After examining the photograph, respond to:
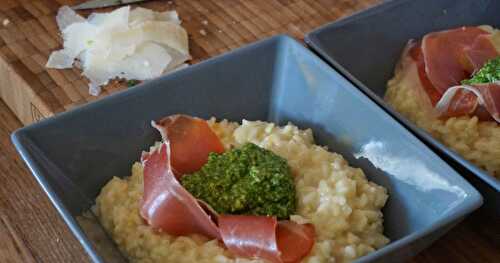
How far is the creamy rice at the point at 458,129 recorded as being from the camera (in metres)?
1.58

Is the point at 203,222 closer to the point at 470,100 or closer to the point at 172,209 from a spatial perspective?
the point at 172,209

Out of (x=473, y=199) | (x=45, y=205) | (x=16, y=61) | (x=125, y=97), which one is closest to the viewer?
(x=473, y=199)

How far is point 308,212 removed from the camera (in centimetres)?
134

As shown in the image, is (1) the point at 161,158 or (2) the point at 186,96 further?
(2) the point at 186,96

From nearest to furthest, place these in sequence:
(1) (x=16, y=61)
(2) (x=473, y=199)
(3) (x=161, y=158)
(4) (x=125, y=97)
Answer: (2) (x=473, y=199) < (3) (x=161, y=158) < (4) (x=125, y=97) < (1) (x=16, y=61)

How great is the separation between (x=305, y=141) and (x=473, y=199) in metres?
0.39

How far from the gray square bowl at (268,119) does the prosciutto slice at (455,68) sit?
289 mm

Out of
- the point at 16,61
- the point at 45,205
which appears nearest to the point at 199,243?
the point at 45,205

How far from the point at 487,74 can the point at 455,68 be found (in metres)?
0.12

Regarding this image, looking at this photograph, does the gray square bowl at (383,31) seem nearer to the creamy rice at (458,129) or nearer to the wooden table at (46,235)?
the creamy rice at (458,129)

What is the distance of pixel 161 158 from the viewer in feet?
4.60

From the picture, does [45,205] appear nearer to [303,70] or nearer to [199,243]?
[199,243]

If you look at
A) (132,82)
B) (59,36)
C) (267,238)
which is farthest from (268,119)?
(59,36)

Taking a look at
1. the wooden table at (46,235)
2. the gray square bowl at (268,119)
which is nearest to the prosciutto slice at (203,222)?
the gray square bowl at (268,119)
